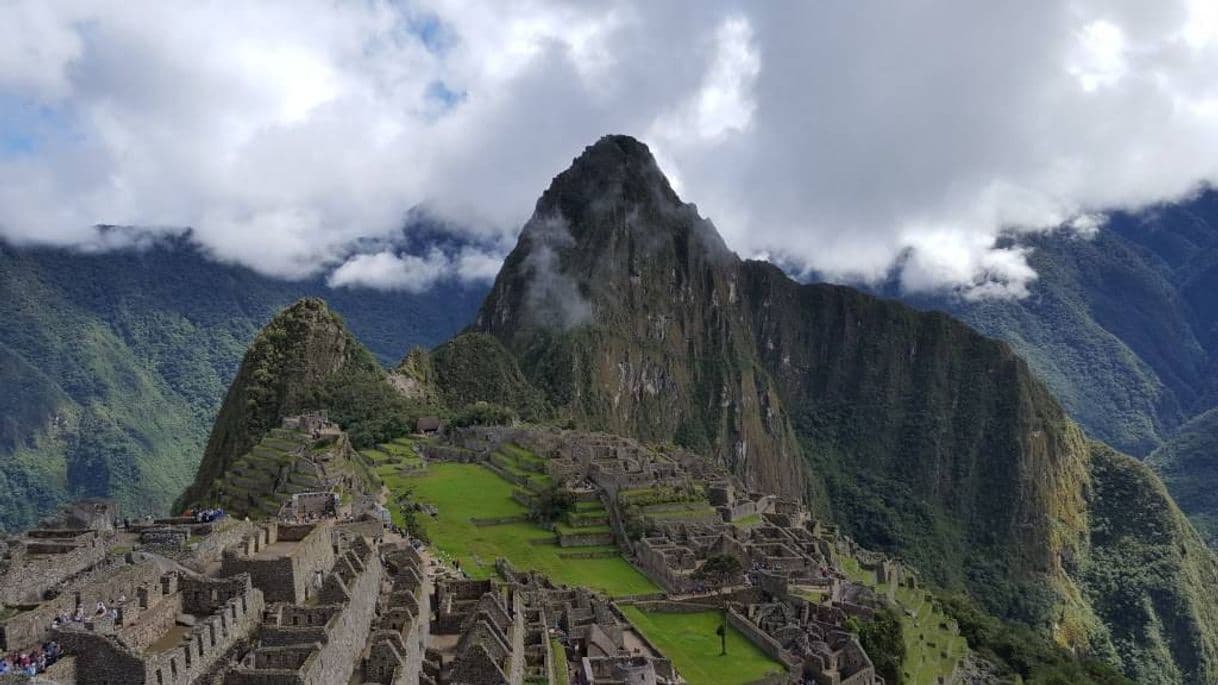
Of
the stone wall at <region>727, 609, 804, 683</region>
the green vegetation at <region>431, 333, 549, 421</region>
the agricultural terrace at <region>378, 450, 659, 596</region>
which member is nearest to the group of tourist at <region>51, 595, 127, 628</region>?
the agricultural terrace at <region>378, 450, 659, 596</region>

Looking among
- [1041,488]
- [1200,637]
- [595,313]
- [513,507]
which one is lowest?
[1200,637]

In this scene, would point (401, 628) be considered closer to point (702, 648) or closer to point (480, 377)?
point (702, 648)

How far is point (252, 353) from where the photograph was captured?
108 metres

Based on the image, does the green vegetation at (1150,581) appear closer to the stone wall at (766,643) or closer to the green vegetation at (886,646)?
the green vegetation at (886,646)

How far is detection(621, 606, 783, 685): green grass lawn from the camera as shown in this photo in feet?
129

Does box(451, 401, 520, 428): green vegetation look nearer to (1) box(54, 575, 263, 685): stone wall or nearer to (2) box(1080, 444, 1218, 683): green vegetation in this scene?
(1) box(54, 575, 263, 685): stone wall

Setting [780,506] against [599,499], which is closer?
[599,499]

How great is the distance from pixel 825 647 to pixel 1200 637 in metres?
122

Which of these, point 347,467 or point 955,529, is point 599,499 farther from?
point 955,529

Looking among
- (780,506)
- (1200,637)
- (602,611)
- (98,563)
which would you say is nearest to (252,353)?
(780,506)

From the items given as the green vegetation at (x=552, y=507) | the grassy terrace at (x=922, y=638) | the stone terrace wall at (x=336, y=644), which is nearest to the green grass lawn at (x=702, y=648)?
the grassy terrace at (x=922, y=638)

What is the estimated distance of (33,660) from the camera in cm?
1759

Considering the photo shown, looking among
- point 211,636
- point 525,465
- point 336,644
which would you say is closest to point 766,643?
point 336,644

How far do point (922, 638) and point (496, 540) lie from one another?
2618cm
